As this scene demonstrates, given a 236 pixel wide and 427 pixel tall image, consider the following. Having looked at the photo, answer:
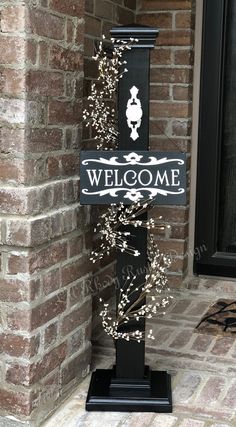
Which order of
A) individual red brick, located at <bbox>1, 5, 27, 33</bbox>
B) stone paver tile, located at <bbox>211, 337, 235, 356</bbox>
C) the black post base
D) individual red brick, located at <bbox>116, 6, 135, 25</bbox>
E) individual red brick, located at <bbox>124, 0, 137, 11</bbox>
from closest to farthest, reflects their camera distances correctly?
individual red brick, located at <bbox>1, 5, 27, 33</bbox> < the black post base < stone paver tile, located at <bbox>211, 337, 235, 356</bbox> < individual red brick, located at <bbox>116, 6, 135, 25</bbox> < individual red brick, located at <bbox>124, 0, 137, 11</bbox>

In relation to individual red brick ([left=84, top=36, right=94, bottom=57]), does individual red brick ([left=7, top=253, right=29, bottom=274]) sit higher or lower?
lower

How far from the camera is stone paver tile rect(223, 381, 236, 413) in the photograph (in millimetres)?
2262

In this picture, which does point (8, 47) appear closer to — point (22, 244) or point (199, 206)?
point (22, 244)

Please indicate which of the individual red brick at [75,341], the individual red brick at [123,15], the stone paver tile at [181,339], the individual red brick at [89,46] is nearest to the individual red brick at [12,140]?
the individual red brick at [75,341]

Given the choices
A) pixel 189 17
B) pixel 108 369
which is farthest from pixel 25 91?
pixel 189 17

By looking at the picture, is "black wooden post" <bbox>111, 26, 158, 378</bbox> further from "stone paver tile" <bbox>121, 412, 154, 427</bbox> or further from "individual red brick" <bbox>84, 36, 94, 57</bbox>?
"individual red brick" <bbox>84, 36, 94, 57</bbox>

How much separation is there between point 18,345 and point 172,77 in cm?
184

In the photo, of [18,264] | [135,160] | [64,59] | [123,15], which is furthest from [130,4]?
[18,264]

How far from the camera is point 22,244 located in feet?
6.50

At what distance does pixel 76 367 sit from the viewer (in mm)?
2402

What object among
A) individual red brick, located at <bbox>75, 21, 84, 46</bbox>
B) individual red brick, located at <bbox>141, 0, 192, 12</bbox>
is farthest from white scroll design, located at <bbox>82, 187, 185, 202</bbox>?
individual red brick, located at <bbox>141, 0, 192, 12</bbox>

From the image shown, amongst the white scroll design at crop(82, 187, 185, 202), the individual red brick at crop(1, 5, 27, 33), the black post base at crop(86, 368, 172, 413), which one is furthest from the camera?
A: the black post base at crop(86, 368, 172, 413)

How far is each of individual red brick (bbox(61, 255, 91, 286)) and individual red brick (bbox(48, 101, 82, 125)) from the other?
0.51 meters

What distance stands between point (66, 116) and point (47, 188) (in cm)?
30
